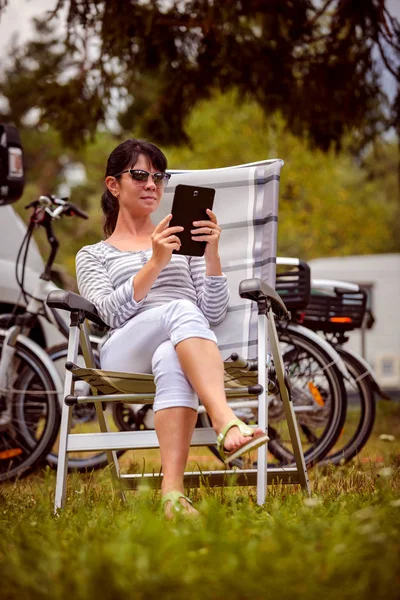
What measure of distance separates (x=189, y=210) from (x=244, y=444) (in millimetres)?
924

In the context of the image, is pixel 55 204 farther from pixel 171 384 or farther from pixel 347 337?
pixel 171 384

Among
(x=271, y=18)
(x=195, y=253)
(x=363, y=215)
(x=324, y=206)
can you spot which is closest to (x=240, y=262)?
(x=195, y=253)

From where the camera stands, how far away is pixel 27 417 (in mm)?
4375

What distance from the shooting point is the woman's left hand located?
10.2 ft

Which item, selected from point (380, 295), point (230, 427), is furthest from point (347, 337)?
point (380, 295)

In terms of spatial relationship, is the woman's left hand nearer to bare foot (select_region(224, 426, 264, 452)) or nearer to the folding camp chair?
the folding camp chair

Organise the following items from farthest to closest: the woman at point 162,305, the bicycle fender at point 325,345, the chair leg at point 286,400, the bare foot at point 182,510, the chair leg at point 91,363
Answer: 1. the bicycle fender at point 325,345
2. the chair leg at point 91,363
3. the chair leg at point 286,400
4. the woman at point 162,305
5. the bare foot at point 182,510

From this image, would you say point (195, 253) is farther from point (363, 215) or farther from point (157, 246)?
point (363, 215)

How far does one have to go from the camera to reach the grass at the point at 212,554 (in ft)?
5.44

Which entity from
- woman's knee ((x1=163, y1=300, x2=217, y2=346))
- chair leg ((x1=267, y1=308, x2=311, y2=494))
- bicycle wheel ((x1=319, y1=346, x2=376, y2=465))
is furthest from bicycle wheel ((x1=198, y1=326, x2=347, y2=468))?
woman's knee ((x1=163, y1=300, x2=217, y2=346))

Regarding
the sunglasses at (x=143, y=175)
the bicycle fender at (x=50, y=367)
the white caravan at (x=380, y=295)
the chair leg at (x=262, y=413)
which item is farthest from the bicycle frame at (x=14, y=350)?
the white caravan at (x=380, y=295)

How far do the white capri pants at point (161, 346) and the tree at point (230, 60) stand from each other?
3.11 m

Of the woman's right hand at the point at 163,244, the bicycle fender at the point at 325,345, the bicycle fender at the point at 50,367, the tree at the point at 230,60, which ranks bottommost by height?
the bicycle fender at the point at 50,367

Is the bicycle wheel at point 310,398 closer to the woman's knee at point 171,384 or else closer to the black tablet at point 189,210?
the black tablet at point 189,210
